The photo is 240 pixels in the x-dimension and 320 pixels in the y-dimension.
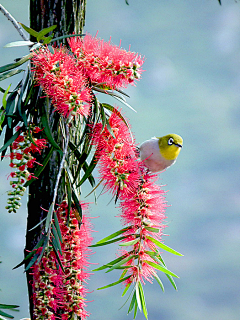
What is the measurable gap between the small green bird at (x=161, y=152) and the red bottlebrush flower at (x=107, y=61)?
28cm

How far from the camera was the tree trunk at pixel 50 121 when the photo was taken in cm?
166

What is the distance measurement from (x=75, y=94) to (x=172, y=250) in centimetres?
66

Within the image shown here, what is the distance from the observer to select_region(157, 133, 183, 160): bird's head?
5.01 ft

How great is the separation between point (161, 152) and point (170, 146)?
0.04 m

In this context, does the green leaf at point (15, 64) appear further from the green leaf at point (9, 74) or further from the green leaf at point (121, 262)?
the green leaf at point (121, 262)

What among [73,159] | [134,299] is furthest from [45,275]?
[73,159]

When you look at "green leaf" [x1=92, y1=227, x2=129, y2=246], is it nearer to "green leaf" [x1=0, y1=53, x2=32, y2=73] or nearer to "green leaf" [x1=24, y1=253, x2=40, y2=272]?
"green leaf" [x1=24, y1=253, x2=40, y2=272]

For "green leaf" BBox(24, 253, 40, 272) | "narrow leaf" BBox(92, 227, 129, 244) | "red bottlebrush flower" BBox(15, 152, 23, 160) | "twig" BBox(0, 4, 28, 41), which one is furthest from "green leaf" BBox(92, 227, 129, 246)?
"twig" BBox(0, 4, 28, 41)

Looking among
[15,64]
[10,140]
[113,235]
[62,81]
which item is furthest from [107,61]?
[113,235]

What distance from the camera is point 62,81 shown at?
4.17 ft

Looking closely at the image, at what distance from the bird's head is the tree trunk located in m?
0.41

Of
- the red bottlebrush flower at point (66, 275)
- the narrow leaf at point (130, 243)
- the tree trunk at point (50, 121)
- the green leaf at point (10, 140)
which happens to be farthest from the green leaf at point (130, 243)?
the green leaf at point (10, 140)

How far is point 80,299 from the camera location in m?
1.34

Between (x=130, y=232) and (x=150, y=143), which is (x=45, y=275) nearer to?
(x=130, y=232)
